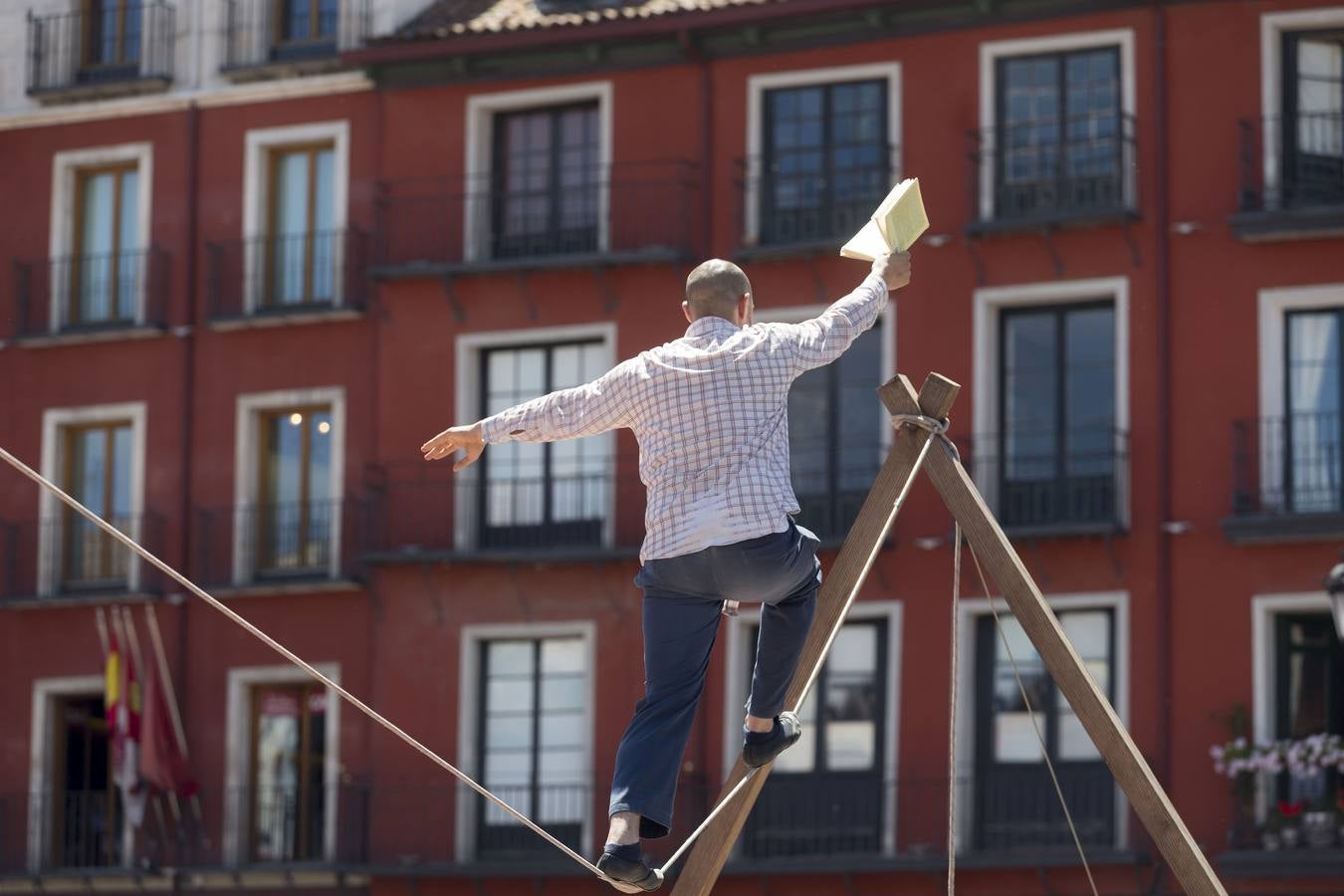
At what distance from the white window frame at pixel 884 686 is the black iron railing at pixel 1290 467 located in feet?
14.3

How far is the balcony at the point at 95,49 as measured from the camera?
136 ft

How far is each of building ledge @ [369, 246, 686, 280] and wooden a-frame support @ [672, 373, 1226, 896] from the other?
77.3 ft

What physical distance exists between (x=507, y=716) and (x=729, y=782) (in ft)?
82.5

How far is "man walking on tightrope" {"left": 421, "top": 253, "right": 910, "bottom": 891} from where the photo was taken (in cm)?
1141

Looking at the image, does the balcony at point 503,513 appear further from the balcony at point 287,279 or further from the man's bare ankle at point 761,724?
the man's bare ankle at point 761,724

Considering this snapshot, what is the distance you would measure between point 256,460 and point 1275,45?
1424cm

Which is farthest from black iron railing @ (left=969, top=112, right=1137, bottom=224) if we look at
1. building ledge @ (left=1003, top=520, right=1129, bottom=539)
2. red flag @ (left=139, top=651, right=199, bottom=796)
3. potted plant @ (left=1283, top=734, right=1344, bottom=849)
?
red flag @ (left=139, top=651, right=199, bottom=796)

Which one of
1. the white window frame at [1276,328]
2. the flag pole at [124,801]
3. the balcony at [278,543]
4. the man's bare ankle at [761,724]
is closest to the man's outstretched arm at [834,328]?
the man's bare ankle at [761,724]

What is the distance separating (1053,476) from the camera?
116 ft

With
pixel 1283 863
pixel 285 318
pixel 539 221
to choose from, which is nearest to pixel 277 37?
pixel 285 318

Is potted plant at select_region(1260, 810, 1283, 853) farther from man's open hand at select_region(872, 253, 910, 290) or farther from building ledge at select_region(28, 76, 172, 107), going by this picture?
man's open hand at select_region(872, 253, 910, 290)

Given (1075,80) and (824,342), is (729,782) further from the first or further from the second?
(1075,80)

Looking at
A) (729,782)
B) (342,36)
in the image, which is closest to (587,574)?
(342,36)

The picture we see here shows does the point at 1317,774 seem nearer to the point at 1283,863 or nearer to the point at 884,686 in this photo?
the point at 1283,863
